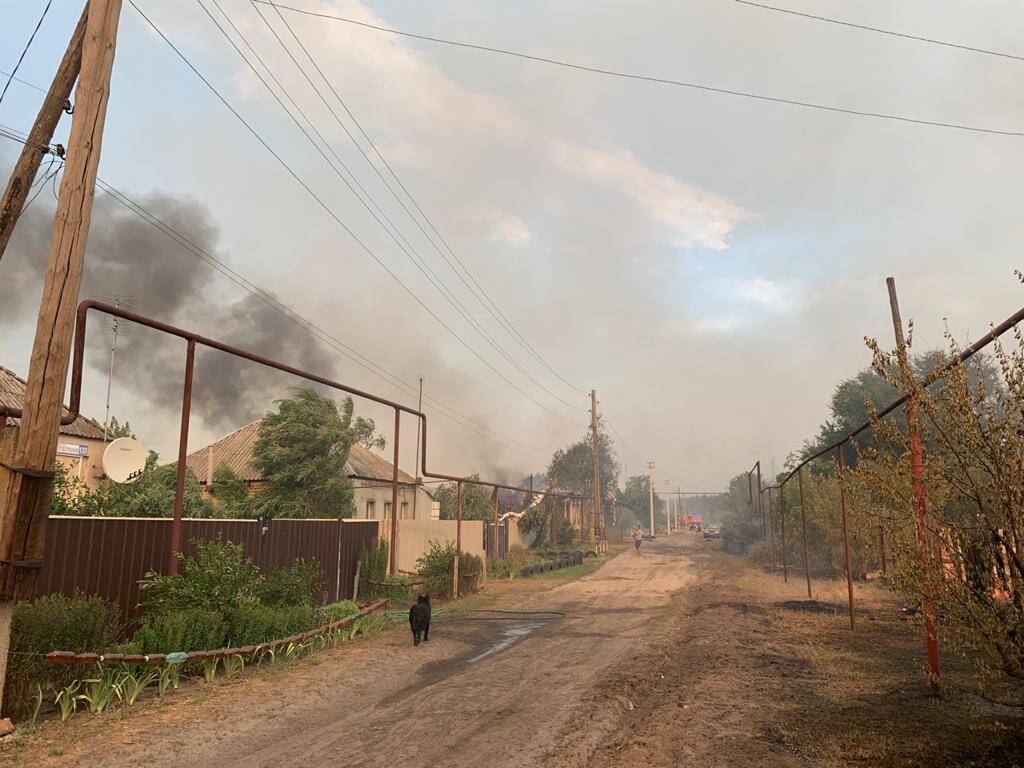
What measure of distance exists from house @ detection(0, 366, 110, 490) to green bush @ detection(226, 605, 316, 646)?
1723 cm

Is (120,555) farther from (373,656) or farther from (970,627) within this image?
(970,627)

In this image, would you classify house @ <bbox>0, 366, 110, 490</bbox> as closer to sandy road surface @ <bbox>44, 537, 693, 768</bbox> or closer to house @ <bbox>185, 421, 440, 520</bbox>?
house @ <bbox>185, 421, 440, 520</bbox>

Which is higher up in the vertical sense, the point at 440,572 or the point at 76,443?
the point at 76,443

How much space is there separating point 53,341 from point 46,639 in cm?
373

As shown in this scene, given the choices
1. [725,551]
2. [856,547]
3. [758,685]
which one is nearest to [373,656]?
[758,685]

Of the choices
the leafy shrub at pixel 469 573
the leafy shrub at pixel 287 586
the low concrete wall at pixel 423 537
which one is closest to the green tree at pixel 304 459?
the low concrete wall at pixel 423 537

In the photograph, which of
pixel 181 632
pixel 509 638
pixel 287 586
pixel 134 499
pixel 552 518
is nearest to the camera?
pixel 181 632

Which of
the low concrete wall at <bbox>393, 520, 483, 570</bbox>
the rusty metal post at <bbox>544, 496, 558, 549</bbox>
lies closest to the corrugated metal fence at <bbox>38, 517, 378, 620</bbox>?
the low concrete wall at <bbox>393, 520, 483, 570</bbox>

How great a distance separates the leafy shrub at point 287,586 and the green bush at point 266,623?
0.25 m

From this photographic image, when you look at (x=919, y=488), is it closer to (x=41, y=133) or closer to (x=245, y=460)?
(x=41, y=133)

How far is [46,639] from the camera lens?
7.99m

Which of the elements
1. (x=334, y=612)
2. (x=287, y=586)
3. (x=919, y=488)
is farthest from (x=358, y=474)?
(x=919, y=488)

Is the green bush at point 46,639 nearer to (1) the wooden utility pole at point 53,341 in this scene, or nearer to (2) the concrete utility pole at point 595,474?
(1) the wooden utility pole at point 53,341

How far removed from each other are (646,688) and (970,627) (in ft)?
14.7
